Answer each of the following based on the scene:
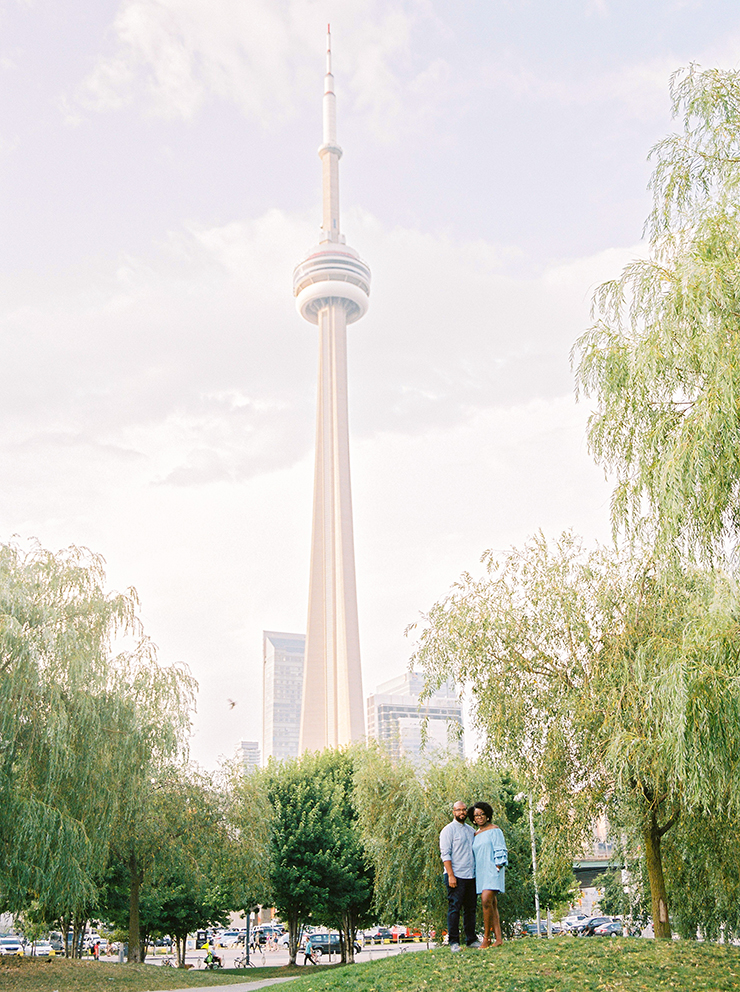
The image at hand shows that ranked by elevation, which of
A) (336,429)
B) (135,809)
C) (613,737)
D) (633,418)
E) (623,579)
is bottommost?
(135,809)

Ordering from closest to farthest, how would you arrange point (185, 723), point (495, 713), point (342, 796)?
point (495, 713) → point (185, 723) → point (342, 796)

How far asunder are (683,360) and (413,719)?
14068 centimetres

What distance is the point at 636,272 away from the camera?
9820 mm

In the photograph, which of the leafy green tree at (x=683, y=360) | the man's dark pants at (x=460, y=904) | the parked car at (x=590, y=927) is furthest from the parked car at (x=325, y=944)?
the leafy green tree at (x=683, y=360)

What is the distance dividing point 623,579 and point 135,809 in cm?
1344

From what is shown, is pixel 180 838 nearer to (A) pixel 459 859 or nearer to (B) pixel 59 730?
(B) pixel 59 730

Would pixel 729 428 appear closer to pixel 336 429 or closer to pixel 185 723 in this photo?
pixel 185 723

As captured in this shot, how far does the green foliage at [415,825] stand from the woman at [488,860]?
12720 millimetres

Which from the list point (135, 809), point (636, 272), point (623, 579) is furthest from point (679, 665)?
point (135, 809)

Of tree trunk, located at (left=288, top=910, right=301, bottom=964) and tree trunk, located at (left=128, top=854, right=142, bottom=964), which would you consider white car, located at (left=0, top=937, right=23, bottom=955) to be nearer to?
tree trunk, located at (left=288, top=910, right=301, bottom=964)

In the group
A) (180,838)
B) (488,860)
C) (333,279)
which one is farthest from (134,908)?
(333,279)

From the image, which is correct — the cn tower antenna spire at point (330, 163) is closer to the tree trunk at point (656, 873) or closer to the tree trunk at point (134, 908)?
the tree trunk at point (134, 908)

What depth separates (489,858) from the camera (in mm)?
9516

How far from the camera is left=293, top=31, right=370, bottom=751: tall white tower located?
80250 mm
